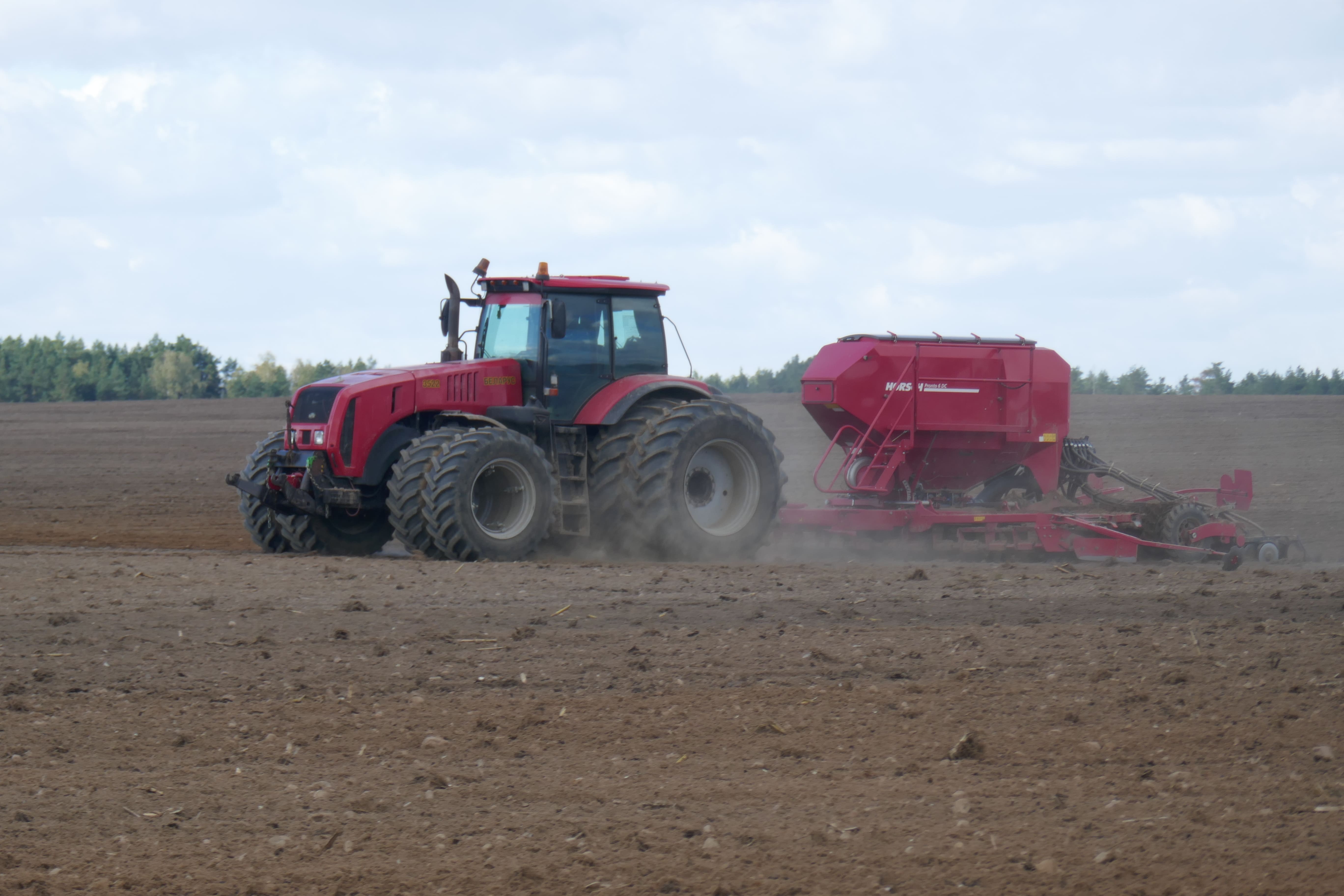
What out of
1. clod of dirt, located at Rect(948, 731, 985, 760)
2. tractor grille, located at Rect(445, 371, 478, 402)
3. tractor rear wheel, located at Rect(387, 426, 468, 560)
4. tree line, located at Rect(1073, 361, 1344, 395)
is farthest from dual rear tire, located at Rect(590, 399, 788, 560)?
tree line, located at Rect(1073, 361, 1344, 395)

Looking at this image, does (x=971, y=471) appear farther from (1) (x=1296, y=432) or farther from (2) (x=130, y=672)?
(1) (x=1296, y=432)

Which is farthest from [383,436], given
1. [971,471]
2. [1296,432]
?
[1296,432]

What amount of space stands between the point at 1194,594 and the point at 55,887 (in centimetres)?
821

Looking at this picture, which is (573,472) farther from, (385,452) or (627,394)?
(385,452)

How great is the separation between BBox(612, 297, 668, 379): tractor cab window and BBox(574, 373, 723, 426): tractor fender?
0.32 ft

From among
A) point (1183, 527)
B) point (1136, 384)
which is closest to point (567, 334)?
point (1183, 527)

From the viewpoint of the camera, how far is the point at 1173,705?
21.4 feet

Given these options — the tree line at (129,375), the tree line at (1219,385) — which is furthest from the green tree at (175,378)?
the tree line at (1219,385)

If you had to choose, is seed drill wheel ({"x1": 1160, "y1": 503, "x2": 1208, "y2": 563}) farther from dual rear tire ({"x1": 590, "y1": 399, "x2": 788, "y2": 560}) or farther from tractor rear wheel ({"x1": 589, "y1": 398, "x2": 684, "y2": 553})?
tractor rear wheel ({"x1": 589, "y1": 398, "x2": 684, "y2": 553})

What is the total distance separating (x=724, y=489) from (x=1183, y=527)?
4633mm

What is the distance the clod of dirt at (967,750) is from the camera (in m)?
5.80

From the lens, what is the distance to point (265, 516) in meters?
12.7

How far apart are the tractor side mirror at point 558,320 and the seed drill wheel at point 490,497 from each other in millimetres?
983

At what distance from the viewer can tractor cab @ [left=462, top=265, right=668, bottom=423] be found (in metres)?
12.6
